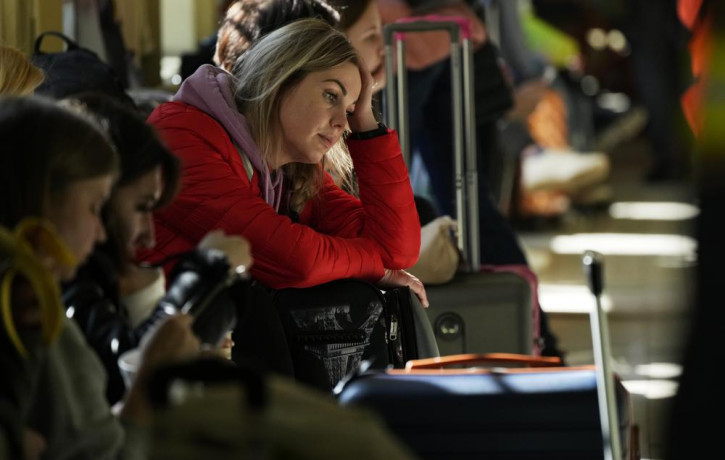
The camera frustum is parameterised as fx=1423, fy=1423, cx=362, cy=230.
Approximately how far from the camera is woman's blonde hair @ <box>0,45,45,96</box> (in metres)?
2.57

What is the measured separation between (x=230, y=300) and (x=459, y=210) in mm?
2027

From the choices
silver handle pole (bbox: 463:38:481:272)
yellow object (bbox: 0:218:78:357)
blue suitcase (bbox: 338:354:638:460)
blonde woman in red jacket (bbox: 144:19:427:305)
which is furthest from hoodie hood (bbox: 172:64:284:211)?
silver handle pole (bbox: 463:38:481:272)

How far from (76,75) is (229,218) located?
76cm

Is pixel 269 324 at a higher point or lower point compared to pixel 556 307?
higher

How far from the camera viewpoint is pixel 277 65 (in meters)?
2.79

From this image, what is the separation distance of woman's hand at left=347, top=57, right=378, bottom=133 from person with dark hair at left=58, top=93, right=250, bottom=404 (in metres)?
0.95

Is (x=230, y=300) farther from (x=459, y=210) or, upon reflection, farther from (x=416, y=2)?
(x=416, y=2)

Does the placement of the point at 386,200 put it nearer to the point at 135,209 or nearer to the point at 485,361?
the point at 485,361

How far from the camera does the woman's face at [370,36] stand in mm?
3742

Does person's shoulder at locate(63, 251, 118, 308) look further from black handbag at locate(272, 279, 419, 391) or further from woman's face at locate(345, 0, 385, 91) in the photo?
woman's face at locate(345, 0, 385, 91)

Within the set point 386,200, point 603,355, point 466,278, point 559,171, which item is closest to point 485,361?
point 603,355

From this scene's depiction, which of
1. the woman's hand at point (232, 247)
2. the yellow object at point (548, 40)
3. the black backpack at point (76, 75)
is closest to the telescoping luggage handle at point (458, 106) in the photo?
the black backpack at point (76, 75)

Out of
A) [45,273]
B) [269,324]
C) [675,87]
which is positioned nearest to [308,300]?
[269,324]

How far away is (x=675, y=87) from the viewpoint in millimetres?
7188
